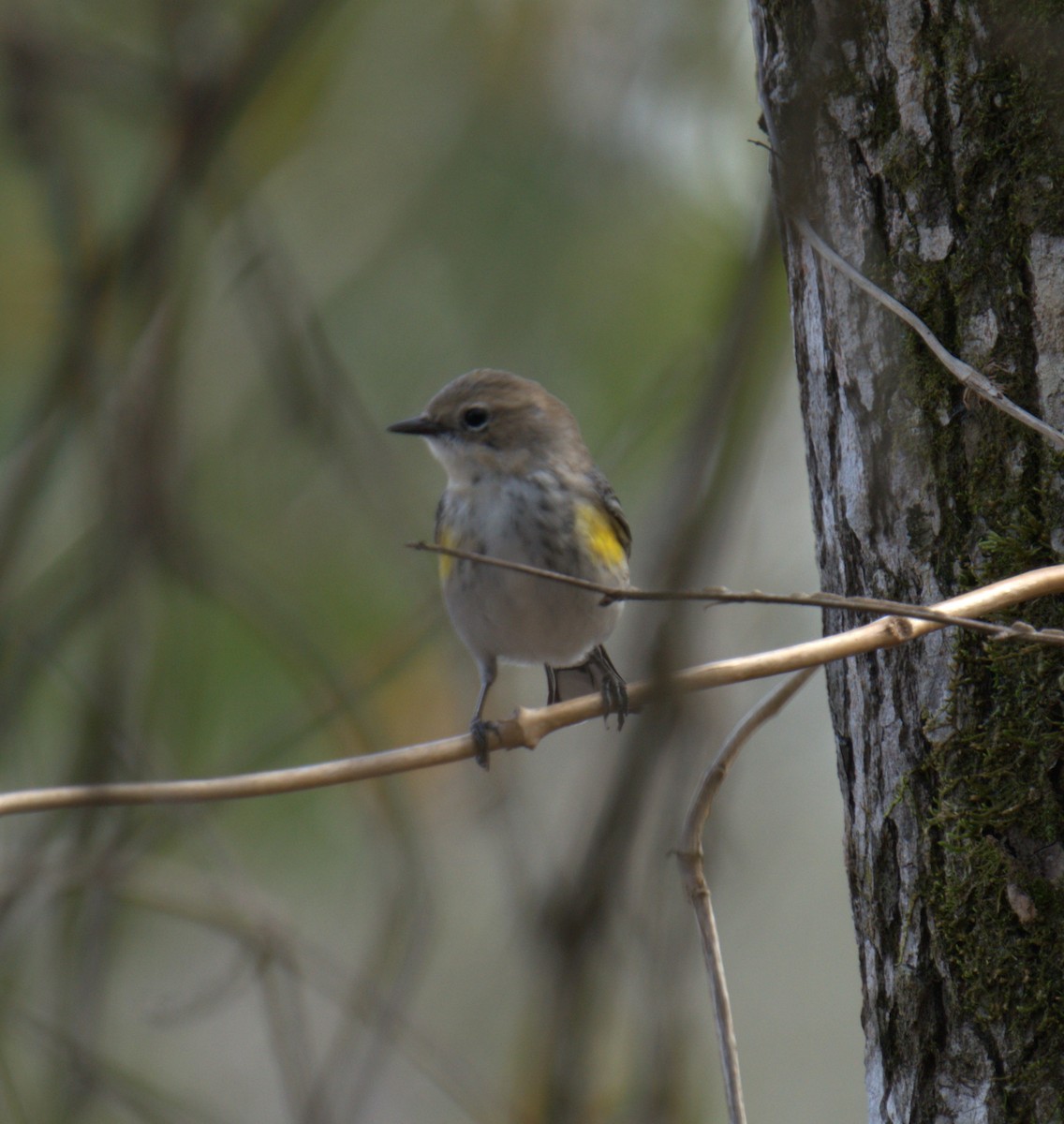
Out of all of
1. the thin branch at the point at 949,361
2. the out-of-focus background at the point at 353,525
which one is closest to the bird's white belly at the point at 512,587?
the out-of-focus background at the point at 353,525

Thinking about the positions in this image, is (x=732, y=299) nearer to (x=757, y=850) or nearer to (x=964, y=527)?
(x=964, y=527)

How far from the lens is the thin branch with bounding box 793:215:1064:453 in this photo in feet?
6.04

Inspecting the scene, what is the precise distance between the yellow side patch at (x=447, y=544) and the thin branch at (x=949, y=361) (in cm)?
209

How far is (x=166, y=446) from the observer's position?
186 cm

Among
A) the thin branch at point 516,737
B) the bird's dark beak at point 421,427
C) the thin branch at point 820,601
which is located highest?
the bird's dark beak at point 421,427

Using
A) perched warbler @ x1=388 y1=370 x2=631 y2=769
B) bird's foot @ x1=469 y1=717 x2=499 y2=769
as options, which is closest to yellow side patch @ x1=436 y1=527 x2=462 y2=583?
perched warbler @ x1=388 y1=370 x2=631 y2=769

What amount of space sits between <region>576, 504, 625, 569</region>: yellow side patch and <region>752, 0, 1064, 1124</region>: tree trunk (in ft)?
6.13

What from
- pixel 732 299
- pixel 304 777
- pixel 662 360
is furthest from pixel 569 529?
pixel 732 299

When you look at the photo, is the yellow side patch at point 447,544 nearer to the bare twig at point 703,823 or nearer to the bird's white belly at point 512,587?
the bird's white belly at point 512,587

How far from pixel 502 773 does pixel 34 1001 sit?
1726mm

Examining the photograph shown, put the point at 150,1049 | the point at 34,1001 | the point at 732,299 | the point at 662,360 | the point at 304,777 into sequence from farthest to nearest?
1. the point at 150,1049
2. the point at 662,360
3. the point at 34,1001
4. the point at 304,777
5. the point at 732,299

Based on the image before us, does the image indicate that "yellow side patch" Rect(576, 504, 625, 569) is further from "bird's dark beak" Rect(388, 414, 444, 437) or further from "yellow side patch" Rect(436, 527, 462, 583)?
"bird's dark beak" Rect(388, 414, 444, 437)

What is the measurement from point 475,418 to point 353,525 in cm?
103

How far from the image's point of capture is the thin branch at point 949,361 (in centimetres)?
184
